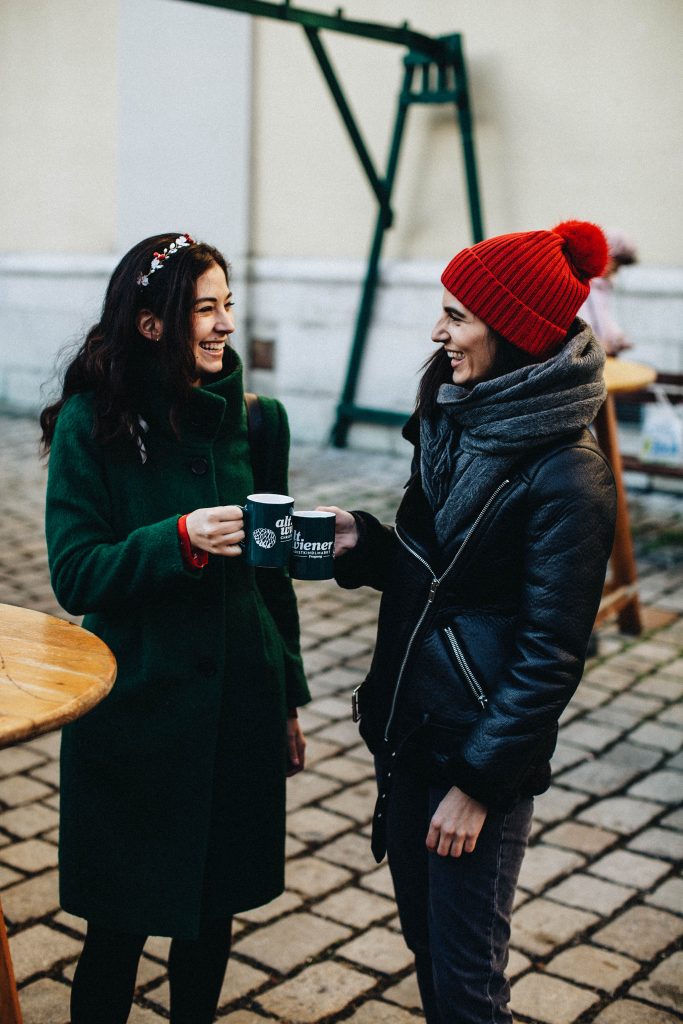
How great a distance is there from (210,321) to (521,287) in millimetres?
622

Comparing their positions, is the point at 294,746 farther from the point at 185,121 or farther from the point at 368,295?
the point at 185,121

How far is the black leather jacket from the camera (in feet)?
6.70

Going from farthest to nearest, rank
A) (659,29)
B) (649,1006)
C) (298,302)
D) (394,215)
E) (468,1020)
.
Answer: (298,302) < (394,215) < (659,29) < (649,1006) < (468,1020)

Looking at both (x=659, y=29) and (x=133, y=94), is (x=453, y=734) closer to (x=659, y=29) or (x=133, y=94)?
(x=659, y=29)

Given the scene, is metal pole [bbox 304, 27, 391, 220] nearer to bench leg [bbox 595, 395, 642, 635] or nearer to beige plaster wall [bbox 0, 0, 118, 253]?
beige plaster wall [bbox 0, 0, 118, 253]

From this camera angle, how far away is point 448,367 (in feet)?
7.75

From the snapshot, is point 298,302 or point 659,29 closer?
point 659,29

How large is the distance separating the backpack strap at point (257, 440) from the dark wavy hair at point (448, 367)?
1.23 ft

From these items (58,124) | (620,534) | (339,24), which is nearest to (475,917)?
(620,534)

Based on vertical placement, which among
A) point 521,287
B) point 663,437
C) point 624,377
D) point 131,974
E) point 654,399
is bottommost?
point 131,974

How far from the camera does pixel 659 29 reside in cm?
758

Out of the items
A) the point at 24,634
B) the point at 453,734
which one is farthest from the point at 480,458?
the point at 24,634

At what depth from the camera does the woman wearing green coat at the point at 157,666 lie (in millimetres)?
2330

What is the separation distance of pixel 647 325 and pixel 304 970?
18.7 feet
